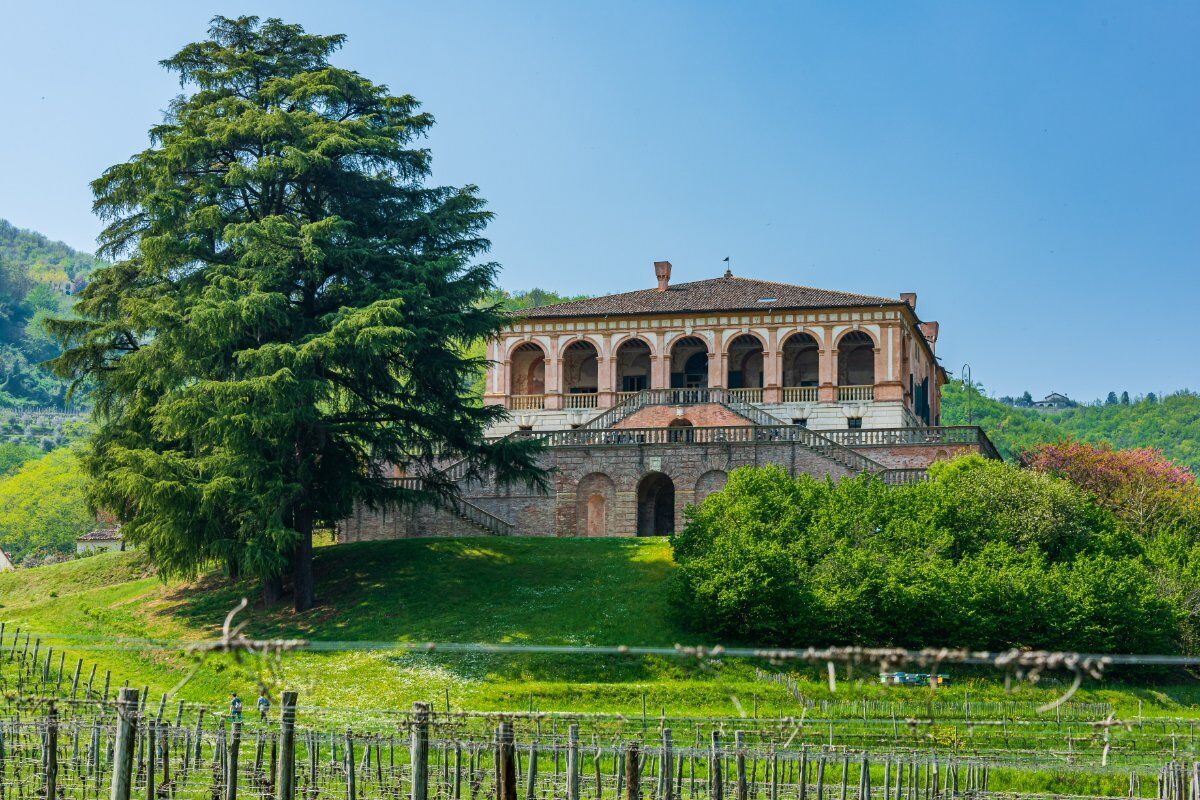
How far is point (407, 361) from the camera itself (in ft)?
147

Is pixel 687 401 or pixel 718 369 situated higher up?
pixel 718 369

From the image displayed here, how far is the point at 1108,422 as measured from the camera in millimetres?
147875

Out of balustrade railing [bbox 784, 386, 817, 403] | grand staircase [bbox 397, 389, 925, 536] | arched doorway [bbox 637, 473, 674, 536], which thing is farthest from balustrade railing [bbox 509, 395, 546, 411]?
balustrade railing [bbox 784, 386, 817, 403]

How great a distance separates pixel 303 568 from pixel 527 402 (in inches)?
829

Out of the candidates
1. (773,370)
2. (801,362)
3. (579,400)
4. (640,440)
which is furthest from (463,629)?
(801,362)

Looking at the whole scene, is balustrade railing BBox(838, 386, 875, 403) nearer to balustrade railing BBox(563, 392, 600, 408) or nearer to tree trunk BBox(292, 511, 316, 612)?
balustrade railing BBox(563, 392, 600, 408)

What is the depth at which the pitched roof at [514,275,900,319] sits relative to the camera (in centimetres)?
6219

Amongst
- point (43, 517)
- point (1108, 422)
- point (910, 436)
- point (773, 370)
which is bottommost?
point (43, 517)

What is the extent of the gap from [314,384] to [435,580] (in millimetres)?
7357

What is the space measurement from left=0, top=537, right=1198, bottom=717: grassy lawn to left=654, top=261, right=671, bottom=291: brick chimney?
19.8 m

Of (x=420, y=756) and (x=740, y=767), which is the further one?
(x=740, y=767)

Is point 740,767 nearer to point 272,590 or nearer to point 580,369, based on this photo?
point 272,590

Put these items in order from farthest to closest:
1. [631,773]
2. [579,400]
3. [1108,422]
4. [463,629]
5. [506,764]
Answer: [1108,422] → [579,400] → [463,629] → [631,773] → [506,764]

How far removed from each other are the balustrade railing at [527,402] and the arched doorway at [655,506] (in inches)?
380
